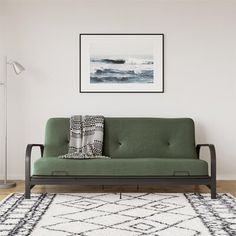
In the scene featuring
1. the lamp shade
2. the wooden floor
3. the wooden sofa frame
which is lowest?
the wooden floor

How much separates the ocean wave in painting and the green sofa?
60 cm

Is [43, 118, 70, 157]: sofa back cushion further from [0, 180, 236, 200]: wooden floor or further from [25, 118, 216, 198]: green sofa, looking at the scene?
[0, 180, 236, 200]: wooden floor

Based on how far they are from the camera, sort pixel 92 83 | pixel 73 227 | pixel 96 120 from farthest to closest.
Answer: pixel 92 83 → pixel 96 120 → pixel 73 227

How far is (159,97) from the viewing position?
207 inches

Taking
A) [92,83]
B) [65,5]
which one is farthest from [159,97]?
[65,5]

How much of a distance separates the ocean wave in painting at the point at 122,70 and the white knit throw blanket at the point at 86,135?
61 cm

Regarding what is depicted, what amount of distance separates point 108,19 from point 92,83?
2.54 feet

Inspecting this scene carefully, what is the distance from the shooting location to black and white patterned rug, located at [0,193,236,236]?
292cm

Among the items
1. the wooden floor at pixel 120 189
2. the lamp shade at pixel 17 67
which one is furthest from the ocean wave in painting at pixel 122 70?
the wooden floor at pixel 120 189

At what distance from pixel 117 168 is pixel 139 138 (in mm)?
692

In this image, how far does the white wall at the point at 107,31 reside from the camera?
5.26 m

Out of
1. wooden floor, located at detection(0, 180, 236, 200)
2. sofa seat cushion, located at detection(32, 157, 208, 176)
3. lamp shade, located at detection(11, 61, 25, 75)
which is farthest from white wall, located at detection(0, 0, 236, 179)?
sofa seat cushion, located at detection(32, 157, 208, 176)

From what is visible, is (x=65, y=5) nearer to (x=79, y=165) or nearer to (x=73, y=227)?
(x=79, y=165)

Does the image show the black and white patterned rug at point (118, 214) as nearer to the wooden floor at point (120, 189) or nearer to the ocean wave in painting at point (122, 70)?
the wooden floor at point (120, 189)
